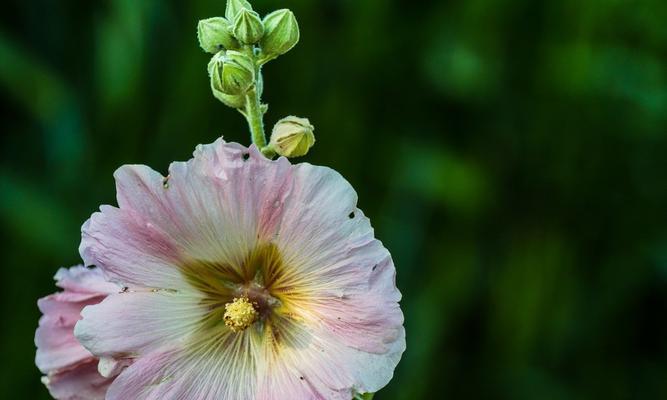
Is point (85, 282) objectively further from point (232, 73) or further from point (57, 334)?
point (232, 73)

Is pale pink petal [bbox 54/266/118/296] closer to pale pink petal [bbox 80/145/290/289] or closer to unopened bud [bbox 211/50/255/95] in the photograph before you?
pale pink petal [bbox 80/145/290/289]

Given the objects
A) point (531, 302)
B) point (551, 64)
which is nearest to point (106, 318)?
point (531, 302)

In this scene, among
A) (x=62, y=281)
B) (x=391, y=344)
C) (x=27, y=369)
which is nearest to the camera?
(x=391, y=344)

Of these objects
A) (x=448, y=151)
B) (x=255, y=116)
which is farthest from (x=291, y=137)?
(x=448, y=151)

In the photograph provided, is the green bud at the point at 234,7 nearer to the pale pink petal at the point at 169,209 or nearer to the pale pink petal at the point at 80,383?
the pale pink petal at the point at 169,209

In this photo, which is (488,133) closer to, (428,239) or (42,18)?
(428,239)

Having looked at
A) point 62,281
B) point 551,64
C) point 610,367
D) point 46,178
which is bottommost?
point 610,367

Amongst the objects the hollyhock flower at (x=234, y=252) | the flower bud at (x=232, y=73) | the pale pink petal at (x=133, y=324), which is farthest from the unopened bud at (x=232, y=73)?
the pale pink petal at (x=133, y=324)
